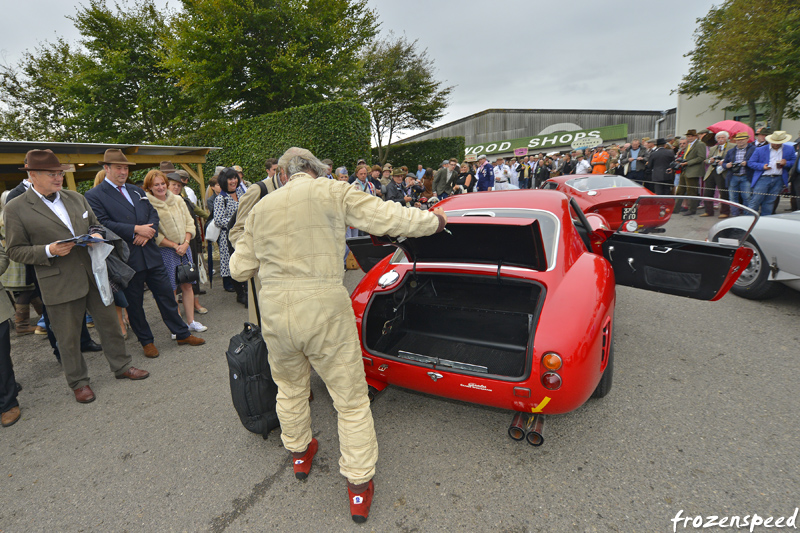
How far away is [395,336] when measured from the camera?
125 inches

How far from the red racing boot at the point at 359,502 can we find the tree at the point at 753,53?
2479 centimetres

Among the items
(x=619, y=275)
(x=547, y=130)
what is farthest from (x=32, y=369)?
(x=547, y=130)

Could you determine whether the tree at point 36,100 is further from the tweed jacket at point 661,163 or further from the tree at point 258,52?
the tweed jacket at point 661,163

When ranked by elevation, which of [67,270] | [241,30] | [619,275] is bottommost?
[619,275]

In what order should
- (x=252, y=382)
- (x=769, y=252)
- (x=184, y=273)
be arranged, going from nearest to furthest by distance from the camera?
(x=252, y=382)
(x=769, y=252)
(x=184, y=273)

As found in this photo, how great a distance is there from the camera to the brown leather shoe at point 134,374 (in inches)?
144

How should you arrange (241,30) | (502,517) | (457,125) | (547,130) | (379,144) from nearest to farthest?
(502,517)
(241,30)
(379,144)
(547,130)
(457,125)

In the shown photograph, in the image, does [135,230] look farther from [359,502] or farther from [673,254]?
[673,254]

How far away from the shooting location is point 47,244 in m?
3.17

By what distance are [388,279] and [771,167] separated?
8198 mm

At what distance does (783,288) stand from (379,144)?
89.4ft

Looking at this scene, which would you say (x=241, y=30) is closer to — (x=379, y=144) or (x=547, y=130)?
(x=379, y=144)

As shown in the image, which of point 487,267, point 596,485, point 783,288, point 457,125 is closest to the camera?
point 596,485

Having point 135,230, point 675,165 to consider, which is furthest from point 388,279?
point 675,165
